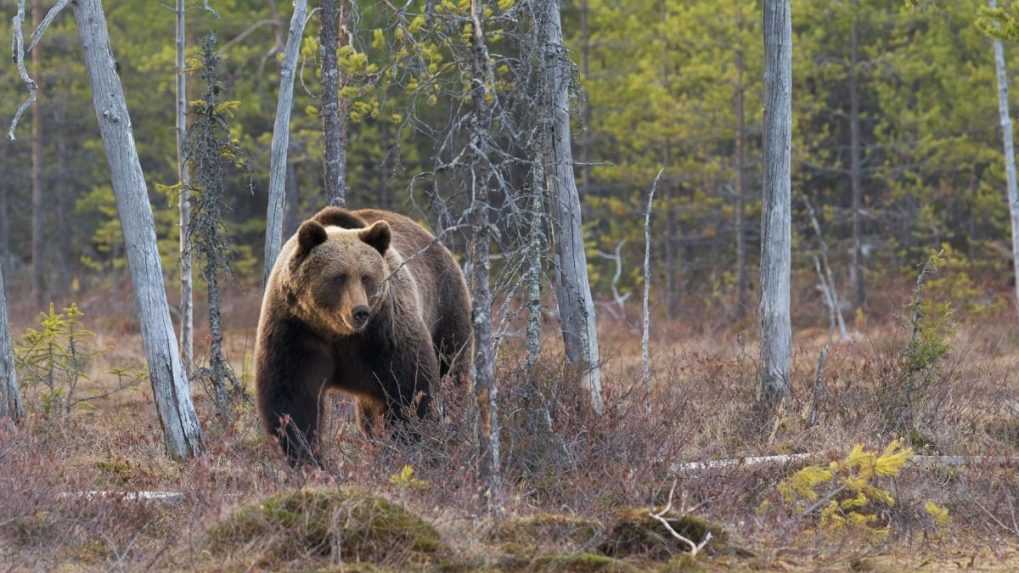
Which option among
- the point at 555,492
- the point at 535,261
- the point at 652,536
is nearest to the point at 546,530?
the point at 652,536

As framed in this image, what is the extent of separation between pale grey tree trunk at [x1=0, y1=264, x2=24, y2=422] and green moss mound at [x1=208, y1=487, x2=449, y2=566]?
4.89 meters

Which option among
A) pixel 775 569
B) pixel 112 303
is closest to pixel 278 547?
pixel 775 569

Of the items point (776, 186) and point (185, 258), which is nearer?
point (776, 186)

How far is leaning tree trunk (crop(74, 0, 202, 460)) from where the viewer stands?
9445 millimetres

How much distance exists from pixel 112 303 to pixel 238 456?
2084 centimetres

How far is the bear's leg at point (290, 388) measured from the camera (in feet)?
27.0

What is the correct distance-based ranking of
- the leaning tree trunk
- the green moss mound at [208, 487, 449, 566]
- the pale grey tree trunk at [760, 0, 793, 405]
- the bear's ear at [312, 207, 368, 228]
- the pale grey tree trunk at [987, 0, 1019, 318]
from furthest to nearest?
1. the pale grey tree trunk at [987, 0, 1019, 318]
2. the pale grey tree trunk at [760, 0, 793, 405]
3. the leaning tree trunk
4. the bear's ear at [312, 207, 368, 228]
5. the green moss mound at [208, 487, 449, 566]

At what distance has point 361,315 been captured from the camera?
24.7ft

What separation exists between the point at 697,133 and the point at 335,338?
19.9m

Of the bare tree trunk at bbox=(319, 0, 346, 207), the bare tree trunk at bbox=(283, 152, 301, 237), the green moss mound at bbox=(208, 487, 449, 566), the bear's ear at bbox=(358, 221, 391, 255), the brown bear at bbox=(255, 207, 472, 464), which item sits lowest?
the bare tree trunk at bbox=(283, 152, 301, 237)

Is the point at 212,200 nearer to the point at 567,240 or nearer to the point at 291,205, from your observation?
the point at 567,240

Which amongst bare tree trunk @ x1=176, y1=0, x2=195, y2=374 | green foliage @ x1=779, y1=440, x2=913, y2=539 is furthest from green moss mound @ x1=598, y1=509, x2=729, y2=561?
bare tree trunk @ x1=176, y1=0, x2=195, y2=374

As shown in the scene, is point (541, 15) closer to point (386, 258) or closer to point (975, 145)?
point (386, 258)

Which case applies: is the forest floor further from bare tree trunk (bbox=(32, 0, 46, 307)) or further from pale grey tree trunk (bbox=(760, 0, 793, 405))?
bare tree trunk (bbox=(32, 0, 46, 307))
